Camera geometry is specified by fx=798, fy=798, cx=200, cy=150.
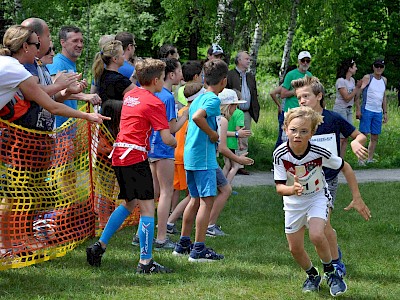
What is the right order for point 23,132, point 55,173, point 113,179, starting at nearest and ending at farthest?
point 23,132, point 55,173, point 113,179

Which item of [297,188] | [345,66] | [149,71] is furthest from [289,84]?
[297,188]

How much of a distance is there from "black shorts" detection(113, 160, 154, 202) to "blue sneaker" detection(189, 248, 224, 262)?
32.8 inches

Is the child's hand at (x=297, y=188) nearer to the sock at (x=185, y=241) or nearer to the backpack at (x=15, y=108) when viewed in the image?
the sock at (x=185, y=241)

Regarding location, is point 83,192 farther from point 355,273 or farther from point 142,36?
point 142,36

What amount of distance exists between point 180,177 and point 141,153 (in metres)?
2.11

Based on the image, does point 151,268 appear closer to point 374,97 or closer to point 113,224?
point 113,224

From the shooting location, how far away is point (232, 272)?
7.29 metres

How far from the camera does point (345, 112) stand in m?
15.5

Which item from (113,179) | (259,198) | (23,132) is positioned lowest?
(259,198)

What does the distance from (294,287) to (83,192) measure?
9.41ft

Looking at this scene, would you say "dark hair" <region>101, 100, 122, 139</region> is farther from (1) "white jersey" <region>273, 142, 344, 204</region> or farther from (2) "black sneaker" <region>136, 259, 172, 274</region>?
(1) "white jersey" <region>273, 142, 344, 204</region>

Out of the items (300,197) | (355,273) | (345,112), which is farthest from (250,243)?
(345,112)

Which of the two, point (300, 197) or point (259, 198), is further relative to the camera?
point (259, 198)

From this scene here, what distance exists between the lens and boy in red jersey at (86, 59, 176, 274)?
7.15 m
